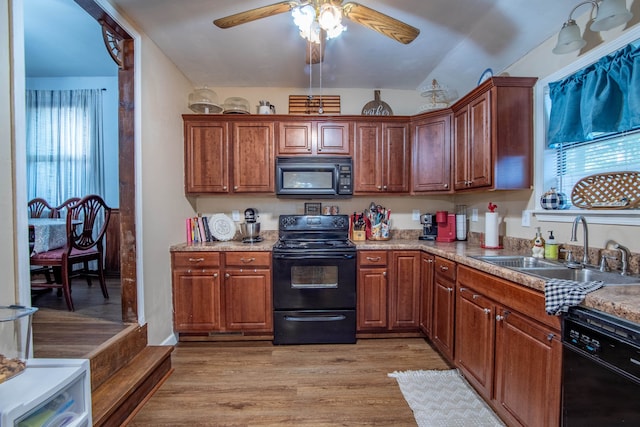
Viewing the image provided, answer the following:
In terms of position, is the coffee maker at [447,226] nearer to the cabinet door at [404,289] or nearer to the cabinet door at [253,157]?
the cabinet door at [404,289]

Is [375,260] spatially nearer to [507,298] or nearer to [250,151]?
[507,298]

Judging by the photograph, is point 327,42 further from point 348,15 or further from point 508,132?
point 508,132

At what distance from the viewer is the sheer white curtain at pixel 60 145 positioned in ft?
13.1

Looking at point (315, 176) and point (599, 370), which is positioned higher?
point (315, 176)

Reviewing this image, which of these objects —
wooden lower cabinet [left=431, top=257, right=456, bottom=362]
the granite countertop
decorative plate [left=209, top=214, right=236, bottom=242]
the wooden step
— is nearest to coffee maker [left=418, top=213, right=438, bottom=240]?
the granite countertop

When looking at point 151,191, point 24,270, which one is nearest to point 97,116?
point 151,191

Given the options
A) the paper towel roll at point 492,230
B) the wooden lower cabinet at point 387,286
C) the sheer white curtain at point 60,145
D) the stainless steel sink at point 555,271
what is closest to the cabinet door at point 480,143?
the paper towel roll at point 492,230

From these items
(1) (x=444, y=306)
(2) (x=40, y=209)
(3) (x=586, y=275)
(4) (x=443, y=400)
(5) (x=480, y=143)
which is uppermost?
(5) (x=480, y=143)

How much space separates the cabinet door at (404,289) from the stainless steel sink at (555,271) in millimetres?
772

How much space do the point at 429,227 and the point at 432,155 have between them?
0.80 metres

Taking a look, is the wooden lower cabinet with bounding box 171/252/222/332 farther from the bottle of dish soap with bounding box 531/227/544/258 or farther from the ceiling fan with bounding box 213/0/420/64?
the bottle of dish soap with bounding box 531/227/544/258

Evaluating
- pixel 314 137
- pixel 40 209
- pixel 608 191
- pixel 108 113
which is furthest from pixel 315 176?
pixel 40 209

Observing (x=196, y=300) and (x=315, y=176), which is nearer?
(x=196, y=300)

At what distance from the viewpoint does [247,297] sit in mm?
2688
